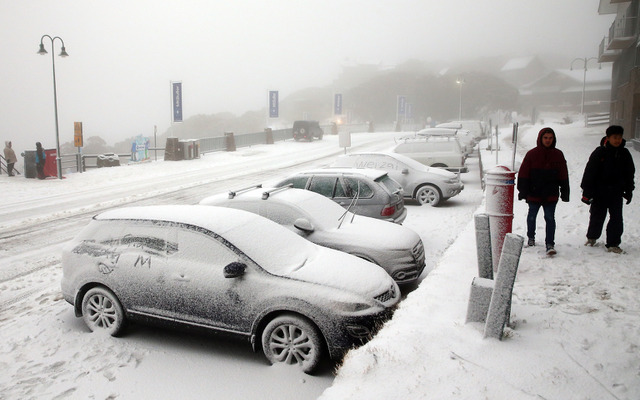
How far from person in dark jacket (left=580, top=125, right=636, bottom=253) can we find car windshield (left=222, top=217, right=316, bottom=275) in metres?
4.27

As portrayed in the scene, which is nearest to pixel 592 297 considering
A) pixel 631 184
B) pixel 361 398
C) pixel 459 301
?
pixel 459 301

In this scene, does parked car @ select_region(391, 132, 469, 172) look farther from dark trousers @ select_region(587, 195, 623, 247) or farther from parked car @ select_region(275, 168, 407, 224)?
dark trousers @ select_region(587, 195, 623, 247)

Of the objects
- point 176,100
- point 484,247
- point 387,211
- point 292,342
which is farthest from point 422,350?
point 176,100

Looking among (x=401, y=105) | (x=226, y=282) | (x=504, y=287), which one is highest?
(x=401, y=105)

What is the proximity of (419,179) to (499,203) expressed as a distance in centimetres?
779

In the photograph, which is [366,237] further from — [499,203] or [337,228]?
[499,203]

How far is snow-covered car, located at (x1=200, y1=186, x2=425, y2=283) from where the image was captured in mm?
7543

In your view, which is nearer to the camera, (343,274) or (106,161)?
(343,274)

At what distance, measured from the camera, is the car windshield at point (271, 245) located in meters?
5.75

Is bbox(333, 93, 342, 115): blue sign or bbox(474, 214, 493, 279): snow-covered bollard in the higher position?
bbox(333, 93, 342, 115): blue sign

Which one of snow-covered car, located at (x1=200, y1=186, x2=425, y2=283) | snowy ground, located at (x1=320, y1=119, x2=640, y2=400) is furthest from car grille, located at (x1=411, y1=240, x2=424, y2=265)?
snowy ground, located at (x1=320, y1=119, x2=640, y2=400)

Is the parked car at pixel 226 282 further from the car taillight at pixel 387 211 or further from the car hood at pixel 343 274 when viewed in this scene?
the car taillight at pixel 387 211

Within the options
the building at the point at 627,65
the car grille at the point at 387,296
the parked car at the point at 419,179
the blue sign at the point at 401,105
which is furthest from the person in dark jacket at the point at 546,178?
the blue sign at the point at 401,105

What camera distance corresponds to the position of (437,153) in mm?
18984
